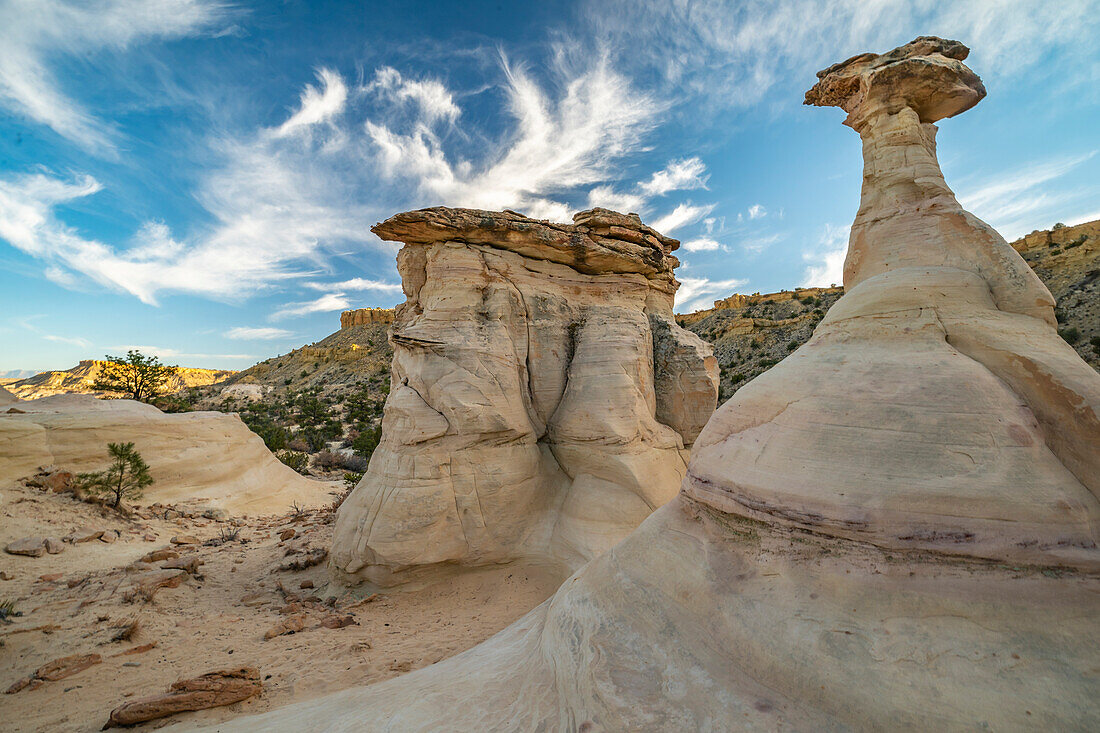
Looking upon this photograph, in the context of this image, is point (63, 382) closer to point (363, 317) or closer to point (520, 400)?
point (363, 317)

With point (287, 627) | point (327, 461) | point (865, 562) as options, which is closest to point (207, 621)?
point (287, 627)

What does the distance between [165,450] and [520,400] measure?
35.1 ft

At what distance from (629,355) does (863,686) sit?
232 inches

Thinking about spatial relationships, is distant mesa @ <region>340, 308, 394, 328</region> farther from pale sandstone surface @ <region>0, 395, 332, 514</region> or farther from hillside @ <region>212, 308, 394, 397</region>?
pale sandstone surface @ <region>0, 395, 332, 514</region>

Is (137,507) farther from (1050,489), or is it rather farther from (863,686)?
Result: (1050,489)

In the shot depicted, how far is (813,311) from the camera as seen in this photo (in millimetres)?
41250

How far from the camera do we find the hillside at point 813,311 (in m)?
21.4

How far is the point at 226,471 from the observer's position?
1216cm

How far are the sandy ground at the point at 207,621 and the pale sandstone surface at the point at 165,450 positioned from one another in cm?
144

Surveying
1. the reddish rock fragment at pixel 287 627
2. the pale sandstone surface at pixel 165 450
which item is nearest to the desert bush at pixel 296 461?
the pale sandstone surface at pixel 165 450

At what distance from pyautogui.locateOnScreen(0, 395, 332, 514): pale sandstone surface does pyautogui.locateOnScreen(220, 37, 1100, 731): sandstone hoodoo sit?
424 inches

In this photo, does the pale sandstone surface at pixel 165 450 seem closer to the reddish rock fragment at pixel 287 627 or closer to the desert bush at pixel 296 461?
the desert bush at pixel 296 461

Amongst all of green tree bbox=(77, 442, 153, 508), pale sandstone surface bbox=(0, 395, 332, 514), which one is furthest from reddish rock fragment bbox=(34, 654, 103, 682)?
pale sandstone surface bbox=(0, 395, 332, 514)

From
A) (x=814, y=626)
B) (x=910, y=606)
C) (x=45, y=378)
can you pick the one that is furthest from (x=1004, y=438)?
(x=45, y=378)
